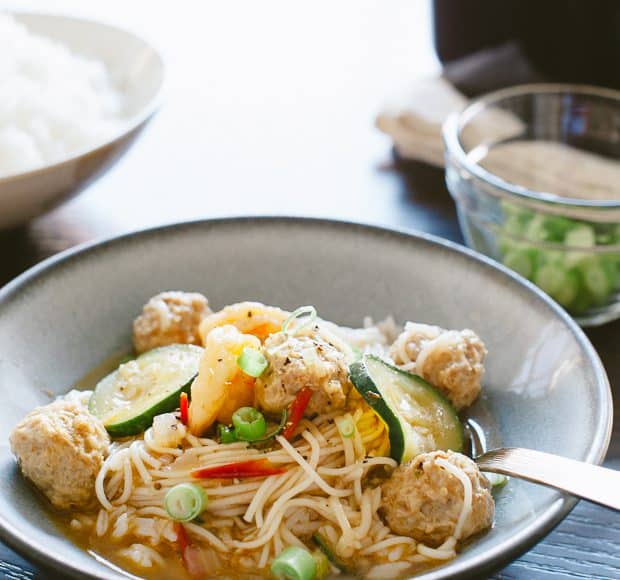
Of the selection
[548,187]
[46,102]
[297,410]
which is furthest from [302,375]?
[46,102]

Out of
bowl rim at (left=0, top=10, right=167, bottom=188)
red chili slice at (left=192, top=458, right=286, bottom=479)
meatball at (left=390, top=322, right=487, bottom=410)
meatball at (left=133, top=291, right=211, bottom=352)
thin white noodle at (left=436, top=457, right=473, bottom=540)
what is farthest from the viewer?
bowl rim at (left=0, top=10, right=167, bottom=188)

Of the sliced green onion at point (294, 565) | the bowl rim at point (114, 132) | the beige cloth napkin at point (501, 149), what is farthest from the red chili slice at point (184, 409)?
the beige cloth napkin at point (501, 149)

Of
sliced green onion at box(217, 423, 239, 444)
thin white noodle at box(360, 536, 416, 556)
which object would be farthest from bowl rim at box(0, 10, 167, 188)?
thin white noodle at box(360, 536, 416, 556)

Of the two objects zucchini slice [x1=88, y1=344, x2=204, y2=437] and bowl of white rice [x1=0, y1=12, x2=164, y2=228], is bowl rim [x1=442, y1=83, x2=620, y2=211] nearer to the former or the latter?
bowl of white rice [x1=0, y1=12, x2=164, y2=228]

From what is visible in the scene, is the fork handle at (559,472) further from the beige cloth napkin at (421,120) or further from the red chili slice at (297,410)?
the beige cloth napkin at (421,120)

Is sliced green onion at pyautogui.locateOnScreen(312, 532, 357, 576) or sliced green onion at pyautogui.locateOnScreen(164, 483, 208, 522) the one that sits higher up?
sliced green onion at pyautogui.locateOnScreen(164, 483, 208, 522)

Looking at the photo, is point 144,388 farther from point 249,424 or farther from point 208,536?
point 208,536

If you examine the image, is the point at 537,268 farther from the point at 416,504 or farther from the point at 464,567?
the point at 464,567
